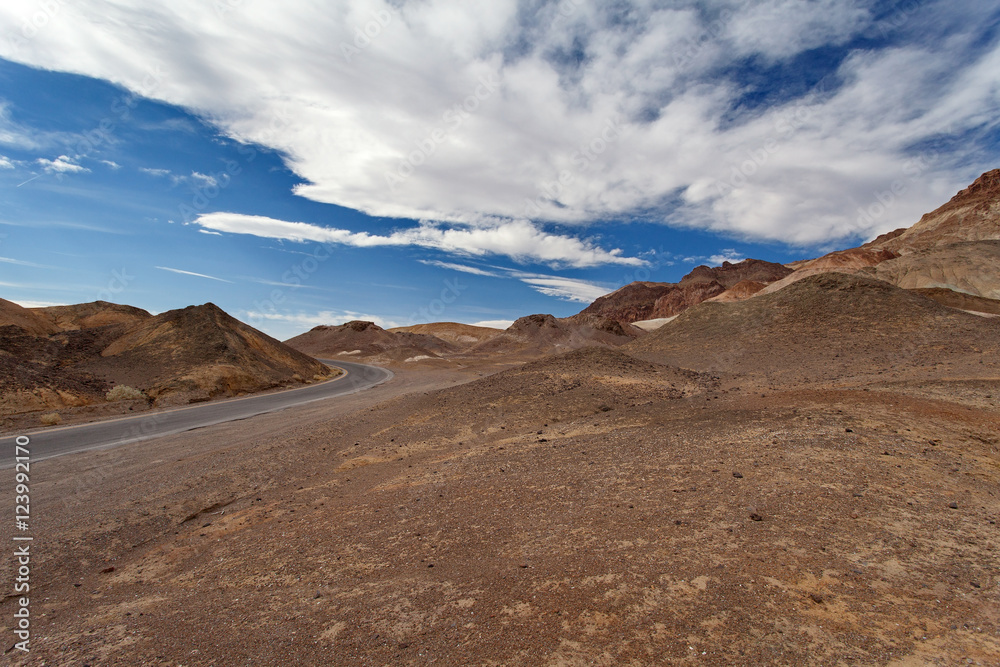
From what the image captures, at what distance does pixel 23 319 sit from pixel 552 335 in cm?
8024

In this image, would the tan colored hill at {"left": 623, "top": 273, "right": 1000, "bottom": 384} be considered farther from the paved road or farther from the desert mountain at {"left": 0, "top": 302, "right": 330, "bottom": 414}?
the desert mountain at {"left": 0, "top": 302, "right": 330, "bottom": 414}

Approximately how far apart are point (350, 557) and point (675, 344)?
3364cm

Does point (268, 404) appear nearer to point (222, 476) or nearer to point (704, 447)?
point (222, 476)

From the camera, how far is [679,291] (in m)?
149

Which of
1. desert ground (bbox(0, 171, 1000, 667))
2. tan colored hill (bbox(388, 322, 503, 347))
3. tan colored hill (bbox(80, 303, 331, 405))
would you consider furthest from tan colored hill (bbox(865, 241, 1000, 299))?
tan colored hill (bbox(388, 322, 503, 347))

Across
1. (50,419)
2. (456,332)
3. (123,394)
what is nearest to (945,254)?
(123,394)

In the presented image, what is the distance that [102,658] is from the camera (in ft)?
12.4

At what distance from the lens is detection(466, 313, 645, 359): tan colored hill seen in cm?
8969

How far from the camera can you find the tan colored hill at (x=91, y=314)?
153 feet

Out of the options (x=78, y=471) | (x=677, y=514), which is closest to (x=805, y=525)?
(x=677, y=514)

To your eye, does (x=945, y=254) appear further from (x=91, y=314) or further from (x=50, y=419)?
(x=91, y=314)

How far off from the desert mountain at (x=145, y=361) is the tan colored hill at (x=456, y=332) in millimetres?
117626

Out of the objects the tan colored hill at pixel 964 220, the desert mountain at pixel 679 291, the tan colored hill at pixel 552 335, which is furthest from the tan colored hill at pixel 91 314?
the desert mountain at pixel 679 291

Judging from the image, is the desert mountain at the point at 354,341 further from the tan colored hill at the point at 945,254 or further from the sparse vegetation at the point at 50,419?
the tan colored hill at the point at 945,254
